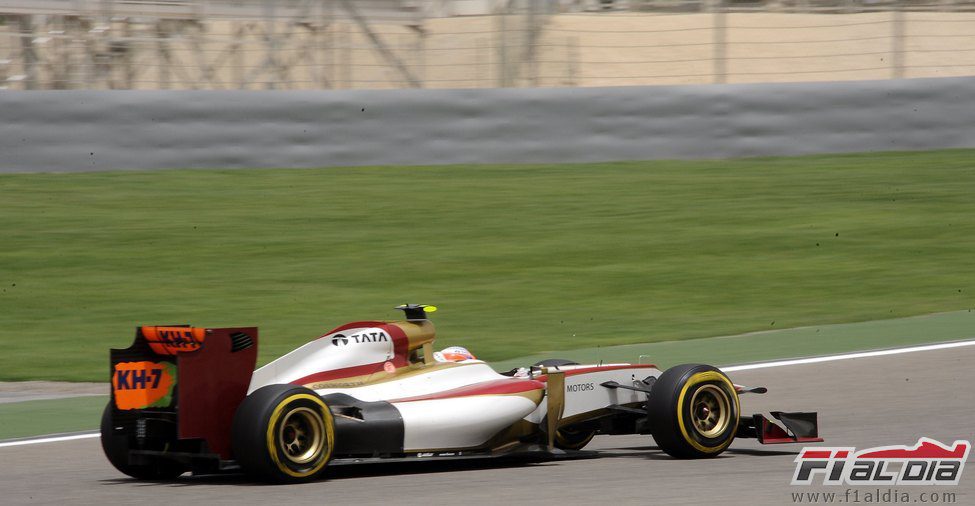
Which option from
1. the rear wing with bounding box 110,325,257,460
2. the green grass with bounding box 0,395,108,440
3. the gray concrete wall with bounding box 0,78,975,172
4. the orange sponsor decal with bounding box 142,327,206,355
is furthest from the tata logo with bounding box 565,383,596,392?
the gray concrete wall with bounding box 0,78,975,172

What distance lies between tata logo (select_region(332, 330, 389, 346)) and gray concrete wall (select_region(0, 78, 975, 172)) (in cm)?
1105

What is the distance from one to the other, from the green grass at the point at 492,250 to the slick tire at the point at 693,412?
4355mm

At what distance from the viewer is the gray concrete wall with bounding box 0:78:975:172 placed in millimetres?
17641

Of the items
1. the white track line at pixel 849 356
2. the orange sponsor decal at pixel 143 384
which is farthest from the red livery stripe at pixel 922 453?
the orange sponsor decal at pixel 143 384

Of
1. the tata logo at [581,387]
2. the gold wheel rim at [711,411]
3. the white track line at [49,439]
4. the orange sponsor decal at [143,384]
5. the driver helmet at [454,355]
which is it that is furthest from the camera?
the white track line at [49,439]

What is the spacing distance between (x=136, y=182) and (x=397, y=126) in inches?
126

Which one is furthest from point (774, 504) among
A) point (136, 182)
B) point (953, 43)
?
point (953, 43)

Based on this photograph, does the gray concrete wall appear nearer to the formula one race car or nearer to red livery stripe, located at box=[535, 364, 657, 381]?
the formula one race car

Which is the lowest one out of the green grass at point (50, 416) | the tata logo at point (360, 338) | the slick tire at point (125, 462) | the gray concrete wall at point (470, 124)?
the green grass at point (50, 416)

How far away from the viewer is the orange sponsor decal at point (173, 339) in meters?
6.64

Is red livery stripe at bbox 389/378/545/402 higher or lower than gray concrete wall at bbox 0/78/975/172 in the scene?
lower

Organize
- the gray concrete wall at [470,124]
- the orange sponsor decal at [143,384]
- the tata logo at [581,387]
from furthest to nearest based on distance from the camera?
the gray concrete wall at [470,124] < the tata logo at [581,387] < the orange sponsor decal at [143,384]

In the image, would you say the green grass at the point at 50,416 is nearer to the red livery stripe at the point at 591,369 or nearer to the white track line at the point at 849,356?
the red livery stripe at the point at 591,369

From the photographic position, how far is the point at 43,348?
39.5 feet
